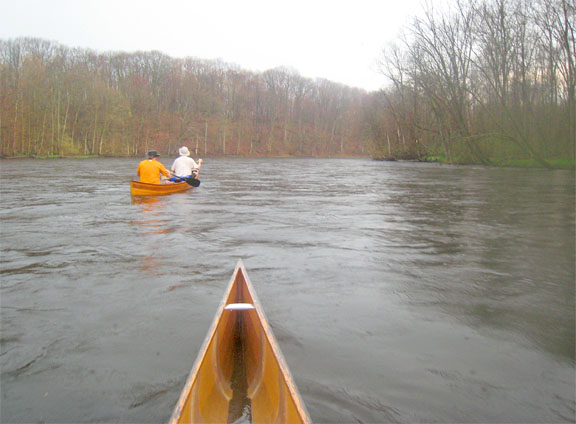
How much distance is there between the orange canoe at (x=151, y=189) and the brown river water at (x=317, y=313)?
130 inches

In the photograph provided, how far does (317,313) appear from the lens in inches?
165

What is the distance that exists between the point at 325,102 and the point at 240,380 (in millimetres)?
105229

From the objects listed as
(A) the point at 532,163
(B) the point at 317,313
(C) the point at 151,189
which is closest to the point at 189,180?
(C) the point at 151,189

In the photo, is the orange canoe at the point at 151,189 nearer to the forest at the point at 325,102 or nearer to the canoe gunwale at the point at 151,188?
the canoe gunwale at the point at 151,188

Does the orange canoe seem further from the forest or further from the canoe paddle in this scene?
the forest

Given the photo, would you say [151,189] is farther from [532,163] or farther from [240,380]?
[532,163]

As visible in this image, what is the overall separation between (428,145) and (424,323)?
41.5 m

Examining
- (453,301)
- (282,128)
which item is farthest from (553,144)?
(282,128)

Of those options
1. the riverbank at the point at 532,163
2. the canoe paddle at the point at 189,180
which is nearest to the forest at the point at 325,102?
the riverbank at the point at 532,163

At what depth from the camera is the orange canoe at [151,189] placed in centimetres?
1253

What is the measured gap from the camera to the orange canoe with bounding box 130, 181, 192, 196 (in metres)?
12.5

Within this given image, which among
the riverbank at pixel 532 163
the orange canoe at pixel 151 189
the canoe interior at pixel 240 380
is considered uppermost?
the riverbank at pixel 532 163

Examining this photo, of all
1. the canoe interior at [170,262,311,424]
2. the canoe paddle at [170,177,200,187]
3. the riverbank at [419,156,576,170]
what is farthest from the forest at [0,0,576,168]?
the canoe interior at [170,262,311,424]

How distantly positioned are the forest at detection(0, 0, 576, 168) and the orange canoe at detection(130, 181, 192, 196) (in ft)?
67.0
